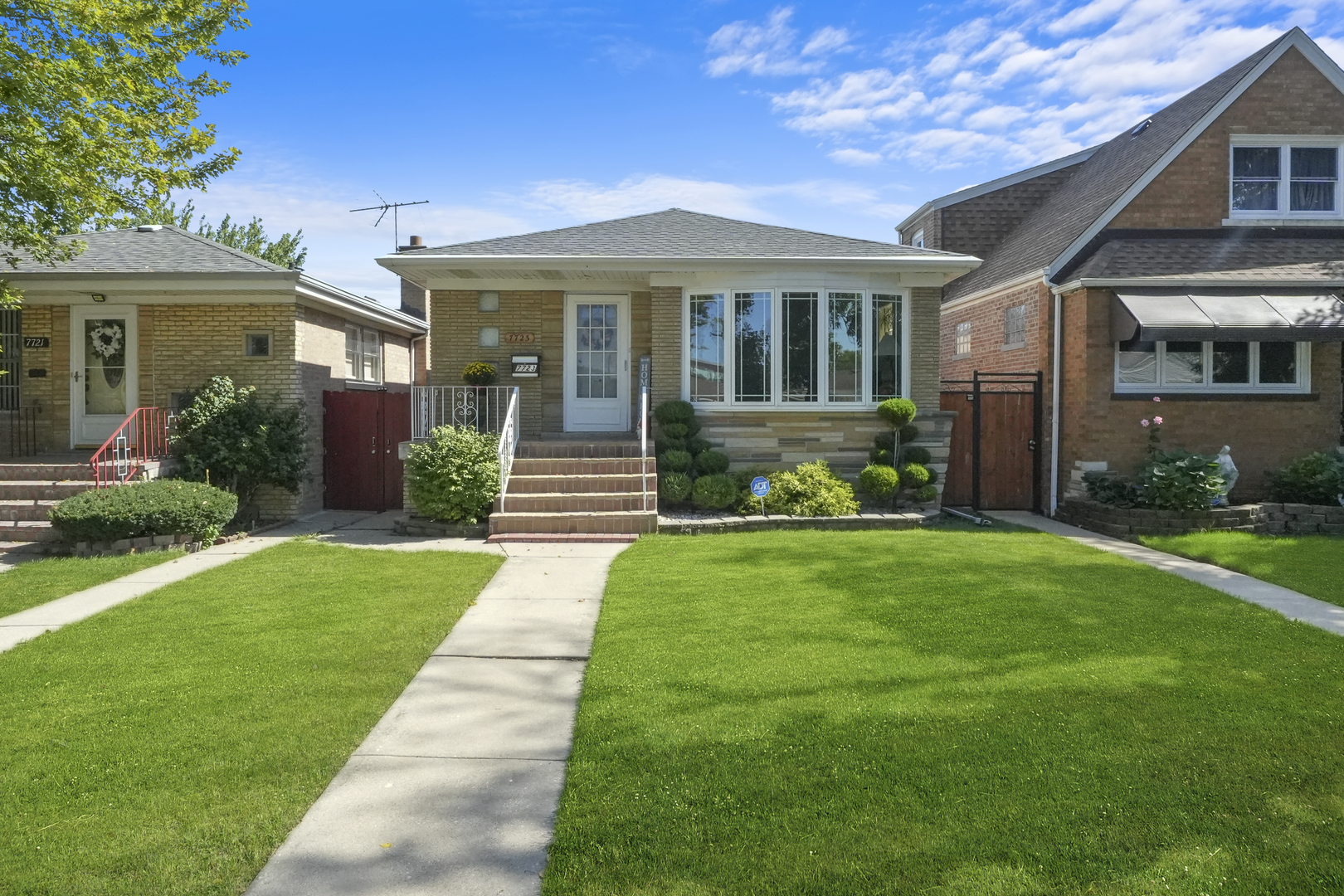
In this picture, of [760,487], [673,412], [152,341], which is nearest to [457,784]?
[760,487]

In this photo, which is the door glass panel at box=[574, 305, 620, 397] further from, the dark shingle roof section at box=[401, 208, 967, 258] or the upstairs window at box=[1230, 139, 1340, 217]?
the upstairs window at box=[1230, 139, 1340, 217]

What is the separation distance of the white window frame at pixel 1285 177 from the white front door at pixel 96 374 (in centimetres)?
Result: 1777

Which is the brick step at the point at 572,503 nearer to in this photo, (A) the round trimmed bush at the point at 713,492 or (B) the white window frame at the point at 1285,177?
(A) the round trimmed bush at the point at 713,492

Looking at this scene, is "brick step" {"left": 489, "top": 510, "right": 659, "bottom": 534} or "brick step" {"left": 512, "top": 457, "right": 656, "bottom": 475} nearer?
"brick step" {"left": 489, "top": 510, "right": 659, "bottom": 534}

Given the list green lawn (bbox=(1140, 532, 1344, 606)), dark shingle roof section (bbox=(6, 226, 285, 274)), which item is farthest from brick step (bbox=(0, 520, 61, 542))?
green lawn (bbox=(1140, 532, 1344, 606))

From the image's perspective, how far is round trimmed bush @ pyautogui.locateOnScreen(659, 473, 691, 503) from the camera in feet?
39.7

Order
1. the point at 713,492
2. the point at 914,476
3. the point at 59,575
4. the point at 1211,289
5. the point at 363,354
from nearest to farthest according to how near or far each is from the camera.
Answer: the point at 59,575
the point at 713,492
the point at 914,476
the point at 1211,289
the point at 363,354

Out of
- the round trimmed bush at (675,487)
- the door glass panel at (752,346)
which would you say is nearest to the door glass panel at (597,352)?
the door glass panel at (752,346)

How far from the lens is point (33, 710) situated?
468cm

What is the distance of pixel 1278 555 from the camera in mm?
9867

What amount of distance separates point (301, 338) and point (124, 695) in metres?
9.42

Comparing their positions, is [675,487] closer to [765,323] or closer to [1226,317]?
[765,323]

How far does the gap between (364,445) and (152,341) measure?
348 centimetres

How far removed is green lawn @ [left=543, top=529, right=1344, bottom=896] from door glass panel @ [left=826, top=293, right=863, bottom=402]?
21.1 ft
